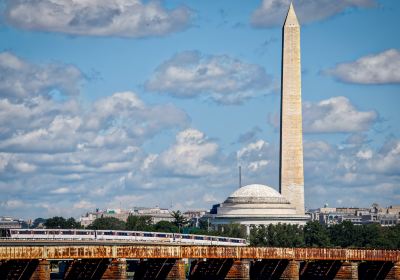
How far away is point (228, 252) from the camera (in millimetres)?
129500

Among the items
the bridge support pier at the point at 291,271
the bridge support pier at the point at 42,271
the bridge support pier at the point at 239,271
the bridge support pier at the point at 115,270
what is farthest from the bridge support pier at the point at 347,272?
the bridge support pier at the point at 42,271

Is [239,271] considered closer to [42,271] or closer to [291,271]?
[291,271]

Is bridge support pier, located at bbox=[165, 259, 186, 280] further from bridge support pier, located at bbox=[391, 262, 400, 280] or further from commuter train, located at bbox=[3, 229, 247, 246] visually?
commuter train, located at bbox=[3, 229, 247, 246]

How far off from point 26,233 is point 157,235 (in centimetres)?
2441

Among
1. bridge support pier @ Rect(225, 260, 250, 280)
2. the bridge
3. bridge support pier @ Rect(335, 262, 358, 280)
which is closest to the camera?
the bridge

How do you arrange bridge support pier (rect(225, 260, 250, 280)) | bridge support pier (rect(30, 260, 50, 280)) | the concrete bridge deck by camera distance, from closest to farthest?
bridge support pier (rect(30, 260, 50, 280)) → the concrete bridge deck → bridge support pier (rect(225, 260, 250, 280))

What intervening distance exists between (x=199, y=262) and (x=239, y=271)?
6239mm

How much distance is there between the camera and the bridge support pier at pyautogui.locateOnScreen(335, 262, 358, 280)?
13612 centimetres

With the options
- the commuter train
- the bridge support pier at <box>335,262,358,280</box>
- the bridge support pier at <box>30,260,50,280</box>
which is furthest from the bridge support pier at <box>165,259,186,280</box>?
the commuter train

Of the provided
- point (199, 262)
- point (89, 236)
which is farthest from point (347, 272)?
point (89, 236)

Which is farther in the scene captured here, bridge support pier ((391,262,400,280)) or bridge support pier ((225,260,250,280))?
bridge support pier ((391,262,400,280))

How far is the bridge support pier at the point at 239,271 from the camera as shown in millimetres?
128750

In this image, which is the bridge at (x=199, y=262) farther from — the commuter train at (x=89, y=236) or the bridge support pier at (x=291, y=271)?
the commuter train at (x=89, y=236)

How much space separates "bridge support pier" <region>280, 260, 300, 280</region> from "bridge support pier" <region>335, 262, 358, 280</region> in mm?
4820
